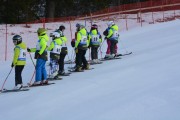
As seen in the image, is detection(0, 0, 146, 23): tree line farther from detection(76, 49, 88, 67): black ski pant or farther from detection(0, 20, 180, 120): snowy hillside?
detection(76, 49, 88, 67): black ski pant

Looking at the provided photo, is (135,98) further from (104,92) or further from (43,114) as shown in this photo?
(43,114)

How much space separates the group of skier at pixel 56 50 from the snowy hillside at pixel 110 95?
0.65 m

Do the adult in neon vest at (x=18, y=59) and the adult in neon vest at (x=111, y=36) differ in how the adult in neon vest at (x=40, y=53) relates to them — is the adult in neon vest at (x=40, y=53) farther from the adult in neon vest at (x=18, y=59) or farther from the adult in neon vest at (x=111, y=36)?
the adult in neon vest at (x=111, y=36)

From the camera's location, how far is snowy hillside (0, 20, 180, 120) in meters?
10.4

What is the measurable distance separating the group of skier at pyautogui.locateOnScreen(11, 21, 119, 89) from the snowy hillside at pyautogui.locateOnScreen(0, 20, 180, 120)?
65 centimetres

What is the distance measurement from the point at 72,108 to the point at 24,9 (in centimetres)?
3349

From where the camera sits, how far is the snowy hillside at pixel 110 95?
1036 centimetres

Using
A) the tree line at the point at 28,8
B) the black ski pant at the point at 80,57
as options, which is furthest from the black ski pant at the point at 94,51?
the tree line at the point at 28,8

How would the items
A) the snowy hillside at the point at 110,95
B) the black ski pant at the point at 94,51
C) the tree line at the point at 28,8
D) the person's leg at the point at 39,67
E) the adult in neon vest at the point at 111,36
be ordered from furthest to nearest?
the tree line at the point at 28,8 < the adult in neon vest at the point at 111,36 < the black ski pant at the point at 94,51 < the person's leg at the point at 39,67 < the snowy hillside at the point at 110,95

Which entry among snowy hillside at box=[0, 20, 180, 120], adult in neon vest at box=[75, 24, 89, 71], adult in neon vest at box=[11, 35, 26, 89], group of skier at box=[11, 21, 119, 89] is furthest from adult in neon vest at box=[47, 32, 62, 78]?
adult in neon vest at box=[11, 35, 26, 89]

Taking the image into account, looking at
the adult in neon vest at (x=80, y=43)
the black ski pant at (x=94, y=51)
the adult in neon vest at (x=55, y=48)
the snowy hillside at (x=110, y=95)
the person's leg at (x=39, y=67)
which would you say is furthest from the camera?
the black ski pant at (x=94, y=51)

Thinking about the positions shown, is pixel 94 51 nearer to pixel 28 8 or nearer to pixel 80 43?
pixel 80 43

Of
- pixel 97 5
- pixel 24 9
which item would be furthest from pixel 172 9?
pixel 24 9

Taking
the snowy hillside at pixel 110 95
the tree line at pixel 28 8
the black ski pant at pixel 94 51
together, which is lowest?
the snowy hillside at pixel 110 95
